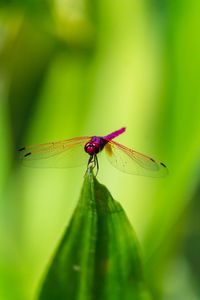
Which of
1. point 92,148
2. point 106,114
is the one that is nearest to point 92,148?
point 92,148

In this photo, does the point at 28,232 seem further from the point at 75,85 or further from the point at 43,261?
the point at 75,85

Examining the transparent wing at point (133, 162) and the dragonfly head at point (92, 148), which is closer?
the transparent wing at point (133, 162)

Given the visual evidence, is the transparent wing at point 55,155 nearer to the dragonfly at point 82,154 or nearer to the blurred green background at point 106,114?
the dragonfly at point 82,154

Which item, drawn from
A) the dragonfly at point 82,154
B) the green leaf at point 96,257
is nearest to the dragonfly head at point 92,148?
the dragonfly at point 82,154

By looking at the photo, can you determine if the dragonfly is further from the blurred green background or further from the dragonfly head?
the blurred green background

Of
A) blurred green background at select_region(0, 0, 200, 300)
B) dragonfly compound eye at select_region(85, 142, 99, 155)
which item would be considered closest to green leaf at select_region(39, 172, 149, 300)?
blurred green background at select_region(0, 0, 200, 300)

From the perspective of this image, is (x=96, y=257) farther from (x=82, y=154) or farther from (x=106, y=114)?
(x=106, y=114)

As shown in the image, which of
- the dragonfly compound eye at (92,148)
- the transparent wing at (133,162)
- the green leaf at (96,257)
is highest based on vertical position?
the dragonfly compound eye at (92,148)

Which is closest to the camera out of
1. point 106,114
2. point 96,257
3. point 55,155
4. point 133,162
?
point 96,257
